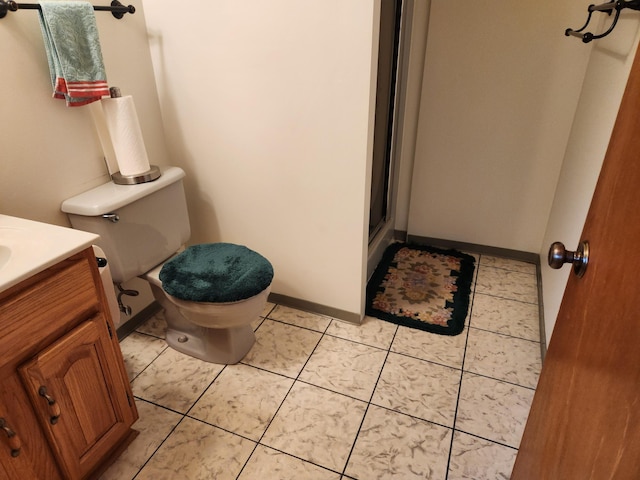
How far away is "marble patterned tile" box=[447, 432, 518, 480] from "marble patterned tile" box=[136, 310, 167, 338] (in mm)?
1352

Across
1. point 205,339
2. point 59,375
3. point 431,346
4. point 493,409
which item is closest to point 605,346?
point 493,409

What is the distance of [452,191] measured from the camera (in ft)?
8.25

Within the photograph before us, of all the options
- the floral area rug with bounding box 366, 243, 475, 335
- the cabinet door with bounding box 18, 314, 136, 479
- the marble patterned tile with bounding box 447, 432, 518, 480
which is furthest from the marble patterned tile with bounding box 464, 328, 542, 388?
the cabinet door with bounding box 18, 314, 136, 479

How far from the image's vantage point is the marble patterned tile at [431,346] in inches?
69.7

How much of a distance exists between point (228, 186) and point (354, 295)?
2.58 feet

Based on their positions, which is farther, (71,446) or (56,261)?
(71,446)

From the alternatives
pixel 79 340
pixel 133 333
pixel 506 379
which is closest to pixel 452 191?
pixel 506 379

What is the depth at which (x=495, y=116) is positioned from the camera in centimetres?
225

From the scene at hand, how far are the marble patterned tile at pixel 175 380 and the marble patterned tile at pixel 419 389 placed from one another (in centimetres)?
71

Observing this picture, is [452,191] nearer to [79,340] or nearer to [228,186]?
[228,186]

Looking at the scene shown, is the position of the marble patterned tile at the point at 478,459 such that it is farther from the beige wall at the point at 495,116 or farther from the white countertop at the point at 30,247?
the beige wall at the point at 495,116

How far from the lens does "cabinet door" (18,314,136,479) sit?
3.34ft

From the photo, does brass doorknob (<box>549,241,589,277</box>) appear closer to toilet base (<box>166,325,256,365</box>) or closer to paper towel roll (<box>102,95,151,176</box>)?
toilet base (<box>166,325,256,365</box>)

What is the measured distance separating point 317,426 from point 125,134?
4.23 feet
